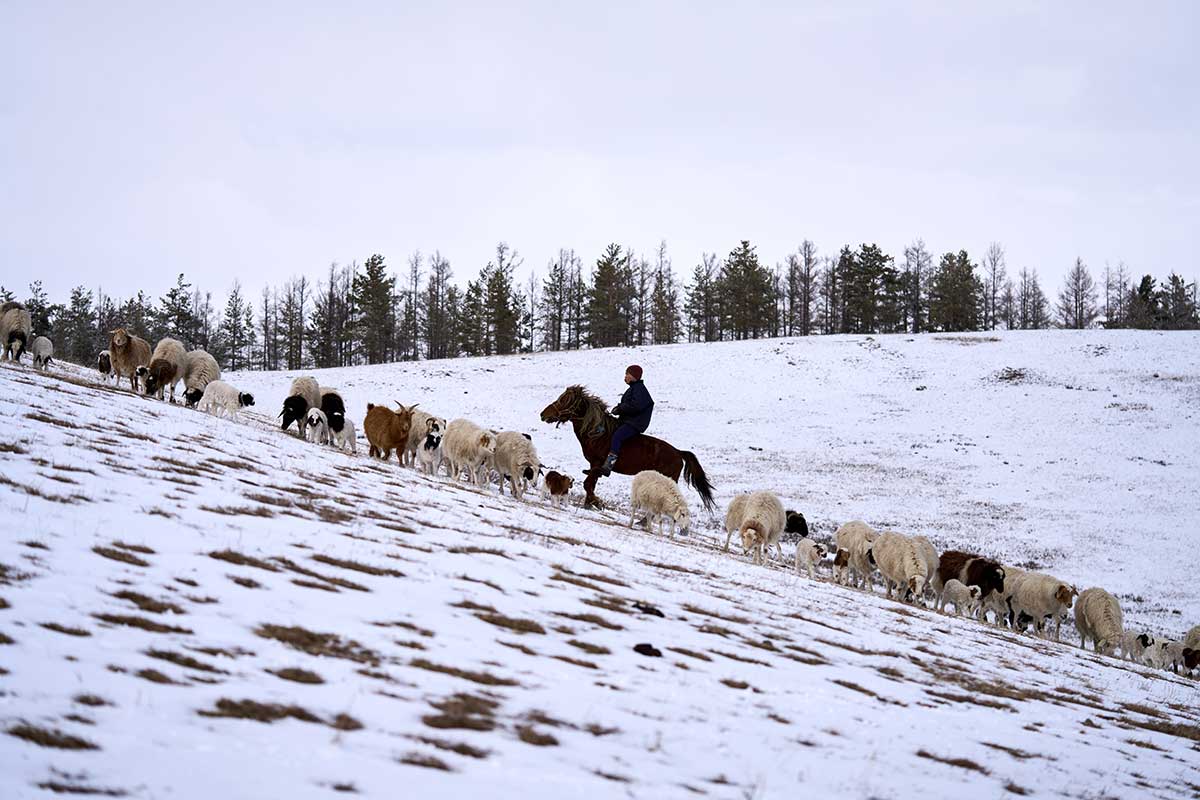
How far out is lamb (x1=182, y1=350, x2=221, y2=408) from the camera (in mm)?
20828

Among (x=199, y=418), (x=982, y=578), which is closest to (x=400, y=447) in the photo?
(x=199, y=418)

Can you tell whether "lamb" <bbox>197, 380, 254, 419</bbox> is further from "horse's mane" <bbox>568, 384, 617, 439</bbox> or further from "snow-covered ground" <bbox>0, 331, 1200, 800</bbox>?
"horse's mane" <bbox>568, 384, 617, 439</bbox>

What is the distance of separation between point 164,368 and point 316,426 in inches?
160

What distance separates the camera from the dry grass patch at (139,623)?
4857mm

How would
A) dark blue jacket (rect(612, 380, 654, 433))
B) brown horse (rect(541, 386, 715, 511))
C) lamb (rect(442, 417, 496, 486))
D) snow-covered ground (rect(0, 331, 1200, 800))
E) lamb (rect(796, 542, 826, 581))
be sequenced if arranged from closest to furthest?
snow-covered ground (rect(0, 331, 1200, 800)) → lamb (rect(796, 542, 826, 581)) → lamb (rect(442, 417, 496, 486)) → dark blue jacket (rect(612, 380, 654, 433)) → brown horse (rect(541, 386, 715, 511))

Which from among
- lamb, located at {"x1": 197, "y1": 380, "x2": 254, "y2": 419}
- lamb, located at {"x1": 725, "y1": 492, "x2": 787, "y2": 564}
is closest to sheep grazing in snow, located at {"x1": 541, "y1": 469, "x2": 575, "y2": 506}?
lamb, located at {"x1": 725, "y1": 492, "x2": 787, "y2": 564}

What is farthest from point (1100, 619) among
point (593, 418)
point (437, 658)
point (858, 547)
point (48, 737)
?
point (48, 737)

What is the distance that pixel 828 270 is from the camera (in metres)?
94.5

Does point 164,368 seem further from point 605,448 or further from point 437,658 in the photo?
point 437,658

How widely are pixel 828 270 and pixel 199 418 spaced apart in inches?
3417

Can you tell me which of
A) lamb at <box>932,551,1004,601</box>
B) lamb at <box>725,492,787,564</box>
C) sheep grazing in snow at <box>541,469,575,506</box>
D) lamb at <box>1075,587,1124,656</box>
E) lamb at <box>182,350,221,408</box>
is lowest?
lamb at <box>1075,587,1124,656</box>

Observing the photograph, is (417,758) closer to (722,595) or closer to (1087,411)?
(722,595)

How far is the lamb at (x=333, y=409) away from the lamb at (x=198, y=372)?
270 centimetres

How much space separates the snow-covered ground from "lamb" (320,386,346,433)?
10.4 feet
